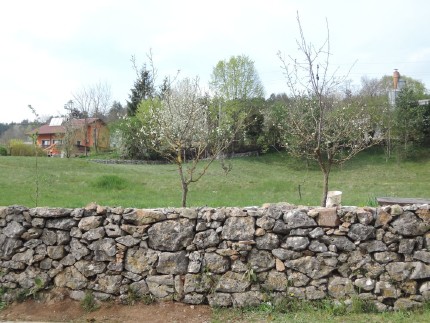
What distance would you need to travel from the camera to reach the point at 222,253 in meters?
5.41

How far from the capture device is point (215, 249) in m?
5.46

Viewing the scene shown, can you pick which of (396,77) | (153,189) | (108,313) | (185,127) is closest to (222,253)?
(108,313)

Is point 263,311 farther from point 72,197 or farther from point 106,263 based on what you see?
point 72,197

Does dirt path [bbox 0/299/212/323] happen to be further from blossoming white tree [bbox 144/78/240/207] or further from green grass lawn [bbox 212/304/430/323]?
blossoming white tree [bbox 144/78/240/207]

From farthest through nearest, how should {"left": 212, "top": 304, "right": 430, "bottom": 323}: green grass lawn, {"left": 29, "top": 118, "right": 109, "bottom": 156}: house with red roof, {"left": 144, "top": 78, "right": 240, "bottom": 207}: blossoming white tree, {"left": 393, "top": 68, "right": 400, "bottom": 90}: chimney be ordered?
{"left": 393, "top": 68, "right": 400, "bottom": 90}: chimney < {"left": 29, "top": 118, "right": 109, "bottom": 156}: house with red roof < {"left": 144, "top": 78, "right": 240, "bottom": 207}: blossoming white tree < {"left": 212, "top": 304, "right": 430, "bottom": 323}: green grass lawn

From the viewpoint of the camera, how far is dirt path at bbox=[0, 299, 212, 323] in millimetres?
5188

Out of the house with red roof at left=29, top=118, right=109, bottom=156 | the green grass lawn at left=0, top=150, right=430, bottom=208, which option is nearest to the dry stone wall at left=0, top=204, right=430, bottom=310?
the green grass lawn at left=0, top=150, right=430, bottom=208

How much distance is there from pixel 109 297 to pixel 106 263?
0.44m

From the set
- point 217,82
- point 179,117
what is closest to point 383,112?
point 217,82

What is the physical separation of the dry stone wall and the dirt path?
141 millimetres

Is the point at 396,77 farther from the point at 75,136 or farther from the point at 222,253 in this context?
the point at 222,253

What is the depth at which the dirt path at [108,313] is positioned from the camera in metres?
5.19

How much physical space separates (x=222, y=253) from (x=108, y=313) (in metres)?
1.64

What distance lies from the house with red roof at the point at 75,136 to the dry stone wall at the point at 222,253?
3128 centimetres
